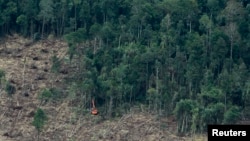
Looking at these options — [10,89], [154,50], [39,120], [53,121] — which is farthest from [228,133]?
[154,50]

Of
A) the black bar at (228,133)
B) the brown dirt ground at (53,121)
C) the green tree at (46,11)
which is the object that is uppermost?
the green tree at (46,11)

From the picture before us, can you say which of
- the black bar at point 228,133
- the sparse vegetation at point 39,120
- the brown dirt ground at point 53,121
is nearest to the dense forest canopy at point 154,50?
the brown dirt ground at point 53,121

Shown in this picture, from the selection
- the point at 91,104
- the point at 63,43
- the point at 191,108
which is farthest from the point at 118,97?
the point at 63,43

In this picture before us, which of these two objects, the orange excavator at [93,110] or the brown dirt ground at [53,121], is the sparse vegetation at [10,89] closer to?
the brown dirt ground at [53,121]

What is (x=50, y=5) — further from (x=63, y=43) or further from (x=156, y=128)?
(x=156, y=128)

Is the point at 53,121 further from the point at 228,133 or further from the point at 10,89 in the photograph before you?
the point at 228,133

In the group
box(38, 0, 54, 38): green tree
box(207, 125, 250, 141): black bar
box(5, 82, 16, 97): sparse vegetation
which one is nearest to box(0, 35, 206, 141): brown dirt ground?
box(5, 82, 16, 97): sparse vegetation
